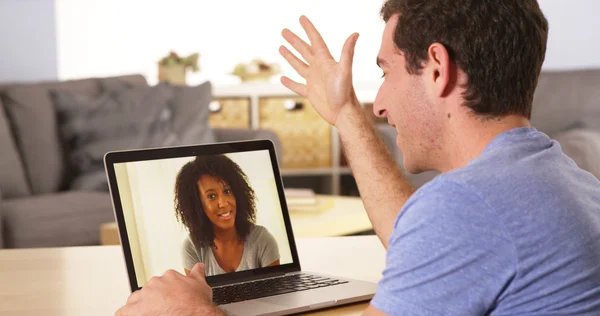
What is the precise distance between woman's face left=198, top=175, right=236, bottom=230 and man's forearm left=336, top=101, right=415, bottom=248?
0.18 m

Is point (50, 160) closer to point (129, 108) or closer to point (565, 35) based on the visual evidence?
point (129, 108)

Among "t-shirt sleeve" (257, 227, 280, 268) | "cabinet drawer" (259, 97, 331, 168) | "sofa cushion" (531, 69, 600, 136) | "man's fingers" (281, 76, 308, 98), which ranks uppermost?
"man's fingers" (281, 76, 308, 98)

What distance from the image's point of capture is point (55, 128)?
12.9 feet

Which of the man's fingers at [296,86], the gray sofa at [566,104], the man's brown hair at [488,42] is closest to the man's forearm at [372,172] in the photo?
the man's fingers at [296,86]

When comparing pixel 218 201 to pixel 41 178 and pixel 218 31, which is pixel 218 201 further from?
pixel 218 31

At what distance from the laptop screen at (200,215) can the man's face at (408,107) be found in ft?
0.87

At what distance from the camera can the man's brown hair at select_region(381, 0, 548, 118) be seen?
0.98 meters

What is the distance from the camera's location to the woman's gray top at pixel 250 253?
1206 millimetres

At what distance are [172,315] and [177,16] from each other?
14.3 ft

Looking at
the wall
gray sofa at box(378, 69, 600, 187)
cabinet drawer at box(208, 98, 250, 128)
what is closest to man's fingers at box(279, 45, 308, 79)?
gray sofa at box(378, 69, 600, 187)

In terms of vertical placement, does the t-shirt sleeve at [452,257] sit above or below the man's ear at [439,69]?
below

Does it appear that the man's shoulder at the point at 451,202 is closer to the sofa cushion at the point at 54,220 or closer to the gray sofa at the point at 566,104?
the sofa cushion at the point at 54,220

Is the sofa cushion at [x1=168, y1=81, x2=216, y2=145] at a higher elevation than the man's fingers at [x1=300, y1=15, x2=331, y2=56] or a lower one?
lower

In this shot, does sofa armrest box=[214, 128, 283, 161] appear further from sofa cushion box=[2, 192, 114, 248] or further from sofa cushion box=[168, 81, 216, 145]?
sofa cushion box=[2, 192, 114, 248]
